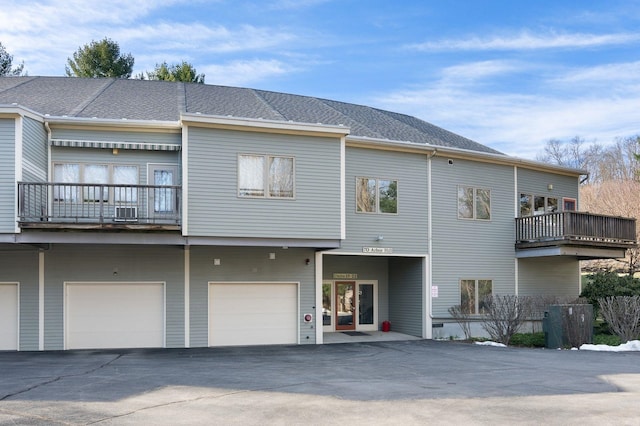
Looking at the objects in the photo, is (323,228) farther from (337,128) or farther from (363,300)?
(363,300)

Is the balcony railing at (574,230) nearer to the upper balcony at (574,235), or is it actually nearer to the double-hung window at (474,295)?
the upper balcony at (574,235)

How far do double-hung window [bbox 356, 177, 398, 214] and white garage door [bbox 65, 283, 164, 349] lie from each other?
22.7 ft

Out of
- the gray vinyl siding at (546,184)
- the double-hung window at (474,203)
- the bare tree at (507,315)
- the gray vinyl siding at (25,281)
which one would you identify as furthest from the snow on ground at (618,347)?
the gray vinyl siding at (25,281)

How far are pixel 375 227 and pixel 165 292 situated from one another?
6998mm

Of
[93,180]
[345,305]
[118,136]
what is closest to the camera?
[93,180]

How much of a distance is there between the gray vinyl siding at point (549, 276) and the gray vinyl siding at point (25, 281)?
16.4 meters

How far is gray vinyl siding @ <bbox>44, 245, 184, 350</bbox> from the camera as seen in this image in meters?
18.1

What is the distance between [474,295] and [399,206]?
439 centimetres

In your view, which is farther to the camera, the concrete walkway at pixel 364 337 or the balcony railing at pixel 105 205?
the concrete walkway at pixel 364 337

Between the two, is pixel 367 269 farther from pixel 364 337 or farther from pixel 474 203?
pixel 474 203

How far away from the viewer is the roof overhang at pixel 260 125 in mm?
17438

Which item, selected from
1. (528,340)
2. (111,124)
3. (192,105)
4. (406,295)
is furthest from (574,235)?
(111,124)

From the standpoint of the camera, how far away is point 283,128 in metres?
18.2

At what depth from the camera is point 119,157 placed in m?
18.5
